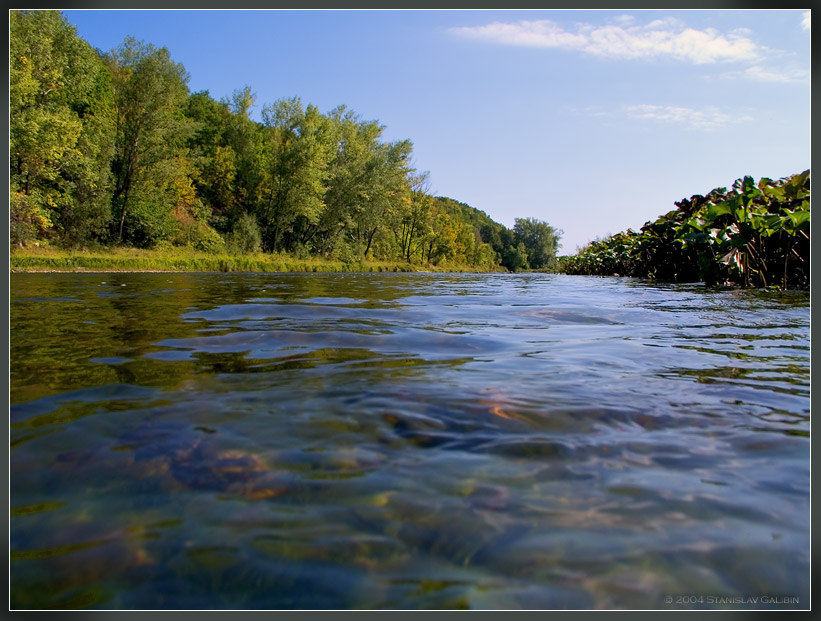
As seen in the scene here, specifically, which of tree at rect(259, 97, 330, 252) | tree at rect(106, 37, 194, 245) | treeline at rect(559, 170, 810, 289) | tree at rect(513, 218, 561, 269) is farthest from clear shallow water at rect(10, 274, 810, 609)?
tree at rect(513, 218, 561, 269)

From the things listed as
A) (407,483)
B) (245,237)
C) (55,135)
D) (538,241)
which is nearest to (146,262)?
(55,135)

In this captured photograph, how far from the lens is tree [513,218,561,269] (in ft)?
411

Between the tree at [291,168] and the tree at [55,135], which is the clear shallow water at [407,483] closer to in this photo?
the tree at [55,135]

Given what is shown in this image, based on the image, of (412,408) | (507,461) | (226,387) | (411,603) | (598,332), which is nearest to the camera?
(411,603)

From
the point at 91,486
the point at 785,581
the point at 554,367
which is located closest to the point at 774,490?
the point at 785,581

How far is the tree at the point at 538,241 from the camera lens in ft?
411

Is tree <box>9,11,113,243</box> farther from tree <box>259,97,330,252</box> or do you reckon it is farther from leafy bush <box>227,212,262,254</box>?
tree <box>259,97,330,252</box>

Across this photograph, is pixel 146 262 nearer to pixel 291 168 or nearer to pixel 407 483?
pixel 291 168

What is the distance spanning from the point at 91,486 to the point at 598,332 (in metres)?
4.26

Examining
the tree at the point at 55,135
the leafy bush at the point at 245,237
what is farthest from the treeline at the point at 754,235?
the leafy bush at the point at 245,237

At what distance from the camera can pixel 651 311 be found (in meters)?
7.08

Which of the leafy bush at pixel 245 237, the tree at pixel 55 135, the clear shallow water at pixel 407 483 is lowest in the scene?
the clear shallow water at pixel 407 483

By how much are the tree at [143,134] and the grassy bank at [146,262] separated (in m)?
3.13

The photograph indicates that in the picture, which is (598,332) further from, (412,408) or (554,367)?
(412,408)
